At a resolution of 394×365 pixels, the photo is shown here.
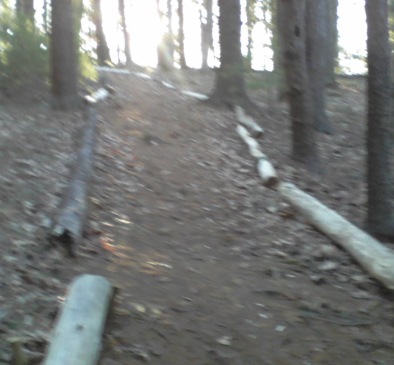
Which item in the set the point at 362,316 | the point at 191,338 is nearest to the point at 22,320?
the point at 191,338

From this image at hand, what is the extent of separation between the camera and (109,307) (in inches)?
234

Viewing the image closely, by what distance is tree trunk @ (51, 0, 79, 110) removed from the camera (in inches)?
531

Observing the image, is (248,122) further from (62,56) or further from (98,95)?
(62,56)

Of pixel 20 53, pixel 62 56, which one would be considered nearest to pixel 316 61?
pixel 62 56

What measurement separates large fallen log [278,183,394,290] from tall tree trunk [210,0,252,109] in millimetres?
6704

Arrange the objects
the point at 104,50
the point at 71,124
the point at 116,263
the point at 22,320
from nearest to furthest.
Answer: the point at 22,320 < the point at 116,263 < the point at 71,124 < the point at 104,50

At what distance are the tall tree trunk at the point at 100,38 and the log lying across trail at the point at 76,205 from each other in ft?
53.0

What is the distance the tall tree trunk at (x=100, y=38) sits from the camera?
27.1 metres

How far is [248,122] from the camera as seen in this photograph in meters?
15.9

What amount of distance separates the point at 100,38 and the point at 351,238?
71.4 ft

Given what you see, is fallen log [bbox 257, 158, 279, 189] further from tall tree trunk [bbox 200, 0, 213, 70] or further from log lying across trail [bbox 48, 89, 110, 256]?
tall tree trunk [bbox 200, 0, 213, 70]

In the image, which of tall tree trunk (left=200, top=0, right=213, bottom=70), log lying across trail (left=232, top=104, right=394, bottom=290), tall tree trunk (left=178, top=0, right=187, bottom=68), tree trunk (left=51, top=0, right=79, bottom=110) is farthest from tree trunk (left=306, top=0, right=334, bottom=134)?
tall tree trunk (left=200, top=0, right=213, bottom=70)

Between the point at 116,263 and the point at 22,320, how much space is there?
1.83 meters

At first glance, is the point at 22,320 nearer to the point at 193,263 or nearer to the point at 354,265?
the point at 193,263
